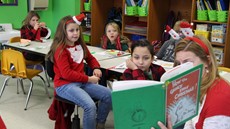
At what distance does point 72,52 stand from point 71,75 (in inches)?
9.6

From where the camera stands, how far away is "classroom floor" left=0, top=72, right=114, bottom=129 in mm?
2977

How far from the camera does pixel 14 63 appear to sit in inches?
129

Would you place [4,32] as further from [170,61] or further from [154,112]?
[154,112]

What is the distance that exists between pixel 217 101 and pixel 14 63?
8.63 ft

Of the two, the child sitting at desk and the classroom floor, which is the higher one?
the child sitting at desk

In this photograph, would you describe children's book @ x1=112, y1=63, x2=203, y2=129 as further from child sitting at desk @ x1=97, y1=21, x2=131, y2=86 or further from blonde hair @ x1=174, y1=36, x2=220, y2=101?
child sitting at desk @ x1=97, y1=21, x2=131, y2=86

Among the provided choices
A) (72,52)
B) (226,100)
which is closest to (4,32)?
(72,52)

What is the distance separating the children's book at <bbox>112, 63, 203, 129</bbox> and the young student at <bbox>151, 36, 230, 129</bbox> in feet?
0.18

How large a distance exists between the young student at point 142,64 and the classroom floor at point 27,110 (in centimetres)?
88

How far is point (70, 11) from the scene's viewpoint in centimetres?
557

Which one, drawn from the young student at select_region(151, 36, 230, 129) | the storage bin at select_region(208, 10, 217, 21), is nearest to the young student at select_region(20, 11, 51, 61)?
the storage bin at select_region(208, 10, 217, 21)

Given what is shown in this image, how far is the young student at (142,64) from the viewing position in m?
2.26

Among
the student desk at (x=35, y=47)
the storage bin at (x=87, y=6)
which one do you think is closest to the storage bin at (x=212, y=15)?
the student desk at (x=35, y=47)

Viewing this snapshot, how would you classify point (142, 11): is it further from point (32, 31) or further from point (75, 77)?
point (75, 77)
